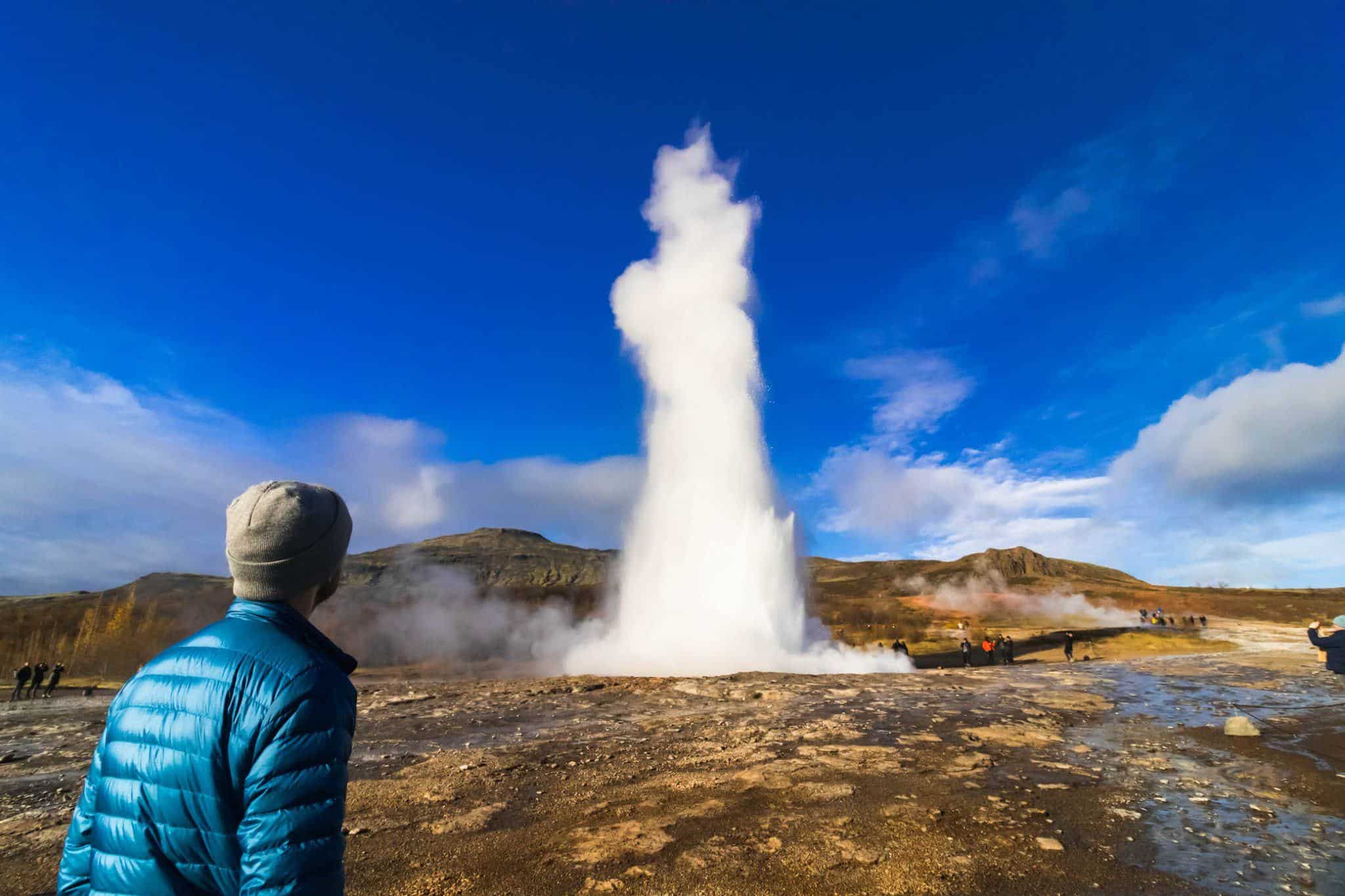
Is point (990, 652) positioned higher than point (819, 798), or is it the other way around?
point (819, 798)

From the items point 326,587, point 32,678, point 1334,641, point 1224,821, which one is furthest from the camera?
point 32,678

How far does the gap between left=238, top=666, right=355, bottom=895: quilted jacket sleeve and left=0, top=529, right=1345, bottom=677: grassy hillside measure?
2691cm

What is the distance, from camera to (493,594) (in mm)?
67812

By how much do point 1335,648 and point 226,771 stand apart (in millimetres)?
21548

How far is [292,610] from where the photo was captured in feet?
5.86

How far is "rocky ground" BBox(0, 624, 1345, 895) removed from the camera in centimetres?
482

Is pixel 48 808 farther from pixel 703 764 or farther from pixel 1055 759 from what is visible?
pixel 1055 759

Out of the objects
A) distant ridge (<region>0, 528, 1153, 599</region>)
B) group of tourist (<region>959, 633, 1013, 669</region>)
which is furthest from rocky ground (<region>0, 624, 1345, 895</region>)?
distant ridge (<region>0, 528, 1153, 599</region>)

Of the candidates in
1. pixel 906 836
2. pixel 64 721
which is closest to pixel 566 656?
pixel 64 721

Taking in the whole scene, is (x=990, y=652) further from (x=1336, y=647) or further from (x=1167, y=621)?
(x=1167, y=621)

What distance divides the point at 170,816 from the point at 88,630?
250 ft

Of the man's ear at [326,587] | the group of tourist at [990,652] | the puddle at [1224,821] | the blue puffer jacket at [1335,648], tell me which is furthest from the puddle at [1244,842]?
the group of tourist at [990,652]

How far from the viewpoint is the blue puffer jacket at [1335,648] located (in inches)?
567

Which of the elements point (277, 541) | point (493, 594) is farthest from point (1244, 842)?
point (493, 594)
